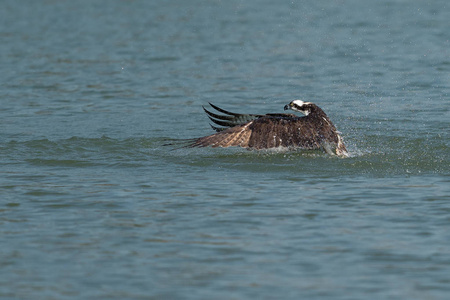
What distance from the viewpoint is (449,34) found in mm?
23500

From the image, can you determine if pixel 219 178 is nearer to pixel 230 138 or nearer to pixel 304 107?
pixel 230 138

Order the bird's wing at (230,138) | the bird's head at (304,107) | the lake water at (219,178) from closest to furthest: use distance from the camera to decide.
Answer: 1. the lake water at (219,178)
2. the bird's wing at (230,138)
3. the bird's head at (304,107)

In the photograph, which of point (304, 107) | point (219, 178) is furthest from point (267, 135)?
point (219, 178)

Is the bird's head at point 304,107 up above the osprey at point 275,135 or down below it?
above

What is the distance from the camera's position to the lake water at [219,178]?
673 centimetres

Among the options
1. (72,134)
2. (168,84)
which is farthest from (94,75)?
(72,134)

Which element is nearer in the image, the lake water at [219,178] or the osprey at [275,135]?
the lake water at [219,178]

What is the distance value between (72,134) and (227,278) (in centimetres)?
704

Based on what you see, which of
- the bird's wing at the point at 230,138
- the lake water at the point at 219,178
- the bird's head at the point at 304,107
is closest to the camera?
the lake water at the point at 219,178

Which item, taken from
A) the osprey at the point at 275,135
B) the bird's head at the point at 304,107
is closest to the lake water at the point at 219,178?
the osprey at the point at 275,135

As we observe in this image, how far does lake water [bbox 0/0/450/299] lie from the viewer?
265 inches

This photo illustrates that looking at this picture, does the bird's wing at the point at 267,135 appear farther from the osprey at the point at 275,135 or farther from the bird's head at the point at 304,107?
the bird's head at the point at 304,107

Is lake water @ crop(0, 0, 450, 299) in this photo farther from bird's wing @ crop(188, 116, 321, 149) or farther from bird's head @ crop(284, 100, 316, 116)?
bird's head @ crop(284, 100, 316, 116)

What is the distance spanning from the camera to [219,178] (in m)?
10.0
